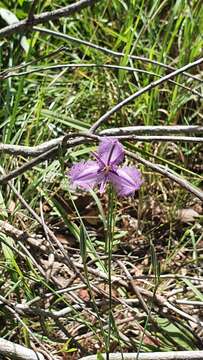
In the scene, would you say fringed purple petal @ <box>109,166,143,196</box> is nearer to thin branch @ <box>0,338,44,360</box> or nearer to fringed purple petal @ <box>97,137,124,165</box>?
fringed purple petal @ <box>97,137,124,165</box>

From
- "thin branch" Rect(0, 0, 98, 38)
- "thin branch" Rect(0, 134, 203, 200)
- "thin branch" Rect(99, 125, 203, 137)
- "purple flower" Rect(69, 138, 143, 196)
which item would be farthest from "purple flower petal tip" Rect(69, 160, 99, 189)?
Result: "thin branch" Rect(0, 0, 98, 38)

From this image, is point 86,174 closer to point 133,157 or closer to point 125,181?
point 125,181

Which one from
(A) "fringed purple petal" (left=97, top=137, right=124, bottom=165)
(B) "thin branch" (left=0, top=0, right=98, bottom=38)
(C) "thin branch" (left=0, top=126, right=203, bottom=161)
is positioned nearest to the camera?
(A) "fringed purple petal" (left=97, top=137, right=124, bottom=165)

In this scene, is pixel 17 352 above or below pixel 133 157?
below

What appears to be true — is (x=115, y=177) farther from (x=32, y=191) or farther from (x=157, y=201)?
(x=157, y=201)

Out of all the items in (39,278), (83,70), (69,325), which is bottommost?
(69,325)

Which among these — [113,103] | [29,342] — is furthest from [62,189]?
[29,342]

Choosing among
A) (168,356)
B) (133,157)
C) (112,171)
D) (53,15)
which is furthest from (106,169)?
(53,15)
